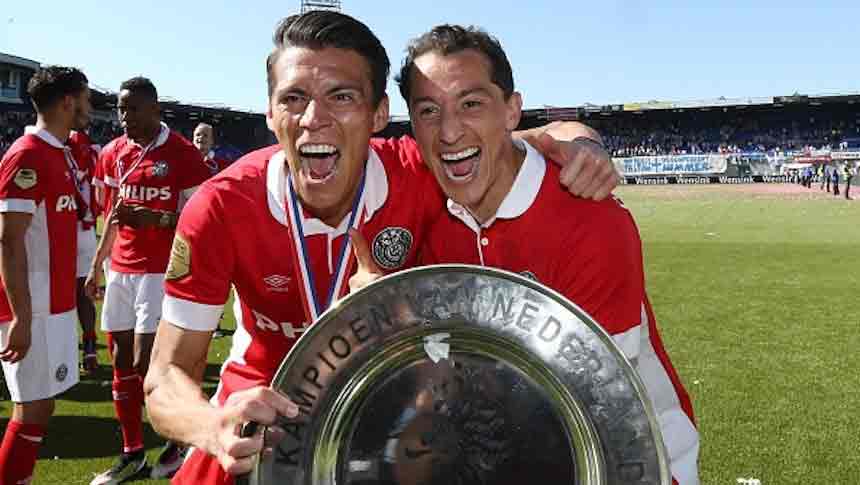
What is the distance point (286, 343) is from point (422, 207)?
662mm

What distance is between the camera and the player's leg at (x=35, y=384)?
13.5ft

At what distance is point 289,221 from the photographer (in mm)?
2395

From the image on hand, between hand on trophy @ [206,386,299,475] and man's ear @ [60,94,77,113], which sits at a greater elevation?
→ man's ear @ [60,94,77,113]

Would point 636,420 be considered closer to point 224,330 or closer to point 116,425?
point 116,425

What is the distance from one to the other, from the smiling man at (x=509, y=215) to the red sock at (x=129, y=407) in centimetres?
333

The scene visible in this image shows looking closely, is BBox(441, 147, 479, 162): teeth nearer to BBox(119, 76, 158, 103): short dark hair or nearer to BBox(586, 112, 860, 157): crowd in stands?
BBox(119, 76, 158, 103): short dark hair

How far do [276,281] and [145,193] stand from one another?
142 inches

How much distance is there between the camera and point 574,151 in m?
2.62

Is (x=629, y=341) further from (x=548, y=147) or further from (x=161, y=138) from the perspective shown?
(x=161, y=138)

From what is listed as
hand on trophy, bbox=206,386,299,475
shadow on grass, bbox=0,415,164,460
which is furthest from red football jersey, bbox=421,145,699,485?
shadow on grass, bbox=0,415,164,460

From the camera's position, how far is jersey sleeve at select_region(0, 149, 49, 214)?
14.2ft

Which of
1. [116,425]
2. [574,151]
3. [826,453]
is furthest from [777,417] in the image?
[116,425]

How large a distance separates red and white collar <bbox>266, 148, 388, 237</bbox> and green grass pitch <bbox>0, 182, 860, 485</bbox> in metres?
3.20

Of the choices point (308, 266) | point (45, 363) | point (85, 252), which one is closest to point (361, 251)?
point (308, 266)
